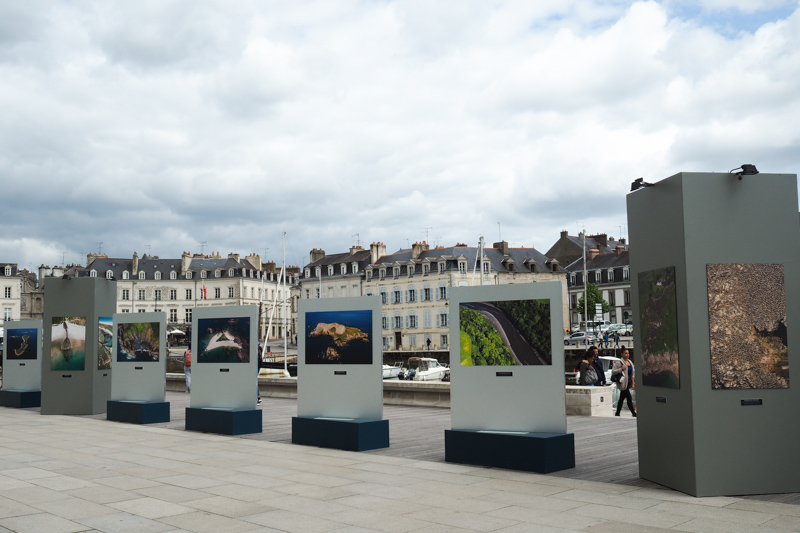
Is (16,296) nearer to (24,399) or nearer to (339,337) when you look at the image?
(24,399)

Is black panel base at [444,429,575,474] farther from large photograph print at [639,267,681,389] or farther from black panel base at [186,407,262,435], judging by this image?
black panel base at [186,407,262,435]

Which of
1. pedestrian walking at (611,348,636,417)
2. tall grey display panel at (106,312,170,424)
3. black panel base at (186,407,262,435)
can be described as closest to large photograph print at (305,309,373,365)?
black panel base at (186,407,262,435)

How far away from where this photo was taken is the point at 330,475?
10195 millimetres

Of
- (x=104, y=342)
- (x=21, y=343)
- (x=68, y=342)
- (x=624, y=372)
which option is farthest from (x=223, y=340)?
(x=21, y=343)

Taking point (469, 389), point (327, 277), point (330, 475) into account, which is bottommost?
point (330, 475)

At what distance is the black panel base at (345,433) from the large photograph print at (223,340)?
2.70 metres

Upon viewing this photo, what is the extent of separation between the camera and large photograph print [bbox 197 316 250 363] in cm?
1540

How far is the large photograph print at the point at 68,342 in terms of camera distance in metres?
19.6

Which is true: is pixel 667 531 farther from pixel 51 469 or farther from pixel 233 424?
pixel 233 424

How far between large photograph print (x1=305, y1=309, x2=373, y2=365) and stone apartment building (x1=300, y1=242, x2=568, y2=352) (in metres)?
60.2

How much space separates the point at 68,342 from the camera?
19688 mm

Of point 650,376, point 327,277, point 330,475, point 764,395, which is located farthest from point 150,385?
point 327,277

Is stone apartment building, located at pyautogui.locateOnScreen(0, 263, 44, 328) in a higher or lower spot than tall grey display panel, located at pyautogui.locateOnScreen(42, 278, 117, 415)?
higher

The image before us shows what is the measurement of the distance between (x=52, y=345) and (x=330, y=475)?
12744 millimetres
